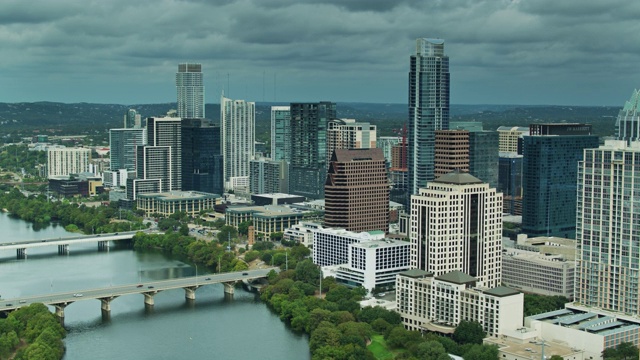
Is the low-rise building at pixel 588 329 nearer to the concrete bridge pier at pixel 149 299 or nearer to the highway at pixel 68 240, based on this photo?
the concrete bridge pier at pixel 149 299

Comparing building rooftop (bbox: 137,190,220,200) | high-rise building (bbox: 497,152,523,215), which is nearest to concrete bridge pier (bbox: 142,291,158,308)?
building rooftop (bbox: 137,190,220,200)

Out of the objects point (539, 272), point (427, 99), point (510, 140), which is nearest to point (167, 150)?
point (510, 140)

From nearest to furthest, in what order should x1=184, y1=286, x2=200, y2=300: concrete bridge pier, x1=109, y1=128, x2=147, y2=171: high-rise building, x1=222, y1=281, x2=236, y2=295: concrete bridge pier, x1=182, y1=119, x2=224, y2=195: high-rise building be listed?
x1=184, y1=286, x2=200, y2=300: concrete bridge pier
x1=222, y1=281, x2=236, y2=295: concrete bridge pier
x1=182, y1=119, x2=224, y2=195: high-rise building
x1=109, y1=128, x2=147, y2=171: high-rise building

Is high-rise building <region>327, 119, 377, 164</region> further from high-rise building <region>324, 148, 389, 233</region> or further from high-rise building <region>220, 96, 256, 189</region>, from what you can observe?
high-rise building <region>220, 96, 256, 189</region>

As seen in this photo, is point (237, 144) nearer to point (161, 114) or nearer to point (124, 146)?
point (124, 146)

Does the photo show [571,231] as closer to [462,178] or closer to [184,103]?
[462,178]

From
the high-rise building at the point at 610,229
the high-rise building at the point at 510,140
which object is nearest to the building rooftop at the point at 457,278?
the high-rise building at the point at 610,229

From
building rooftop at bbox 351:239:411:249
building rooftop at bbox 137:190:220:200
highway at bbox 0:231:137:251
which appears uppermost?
building rooftop at bbox 137:190:220:200

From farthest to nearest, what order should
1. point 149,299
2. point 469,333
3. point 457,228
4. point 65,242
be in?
point 65,242 < point 149,299 < point 457,228 < point 469,333
